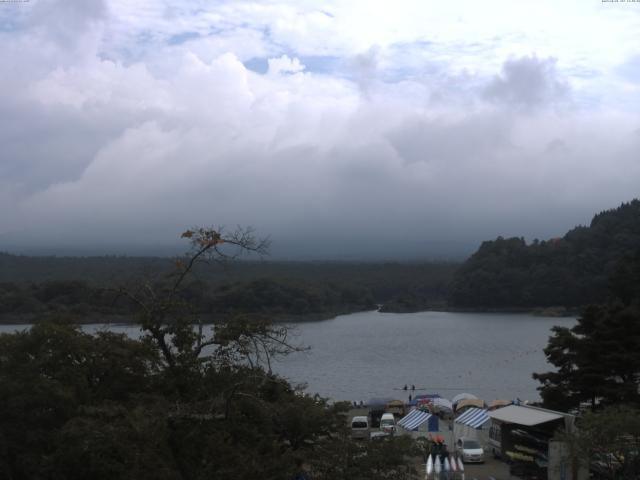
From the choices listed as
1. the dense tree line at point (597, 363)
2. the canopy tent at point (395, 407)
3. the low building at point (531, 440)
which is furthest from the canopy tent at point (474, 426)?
the canopy tent at point (395, 407)

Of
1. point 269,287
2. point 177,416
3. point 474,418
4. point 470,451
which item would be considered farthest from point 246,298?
point 177,416

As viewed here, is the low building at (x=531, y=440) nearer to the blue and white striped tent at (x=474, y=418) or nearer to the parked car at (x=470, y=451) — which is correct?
the parked car at (x=470, y=451)

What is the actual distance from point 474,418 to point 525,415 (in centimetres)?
252

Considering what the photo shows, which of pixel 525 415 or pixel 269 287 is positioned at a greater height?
pixel 269 287

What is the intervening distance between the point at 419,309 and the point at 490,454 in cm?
5365

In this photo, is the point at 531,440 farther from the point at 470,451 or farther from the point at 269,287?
the point at 269,287

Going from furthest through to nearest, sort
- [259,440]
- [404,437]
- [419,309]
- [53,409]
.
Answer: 1. [419,309]
2. [53,409]
3. [404,437]
4. [259,440]

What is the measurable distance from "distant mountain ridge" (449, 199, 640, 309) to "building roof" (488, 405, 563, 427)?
45.7 metres

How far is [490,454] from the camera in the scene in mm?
14742

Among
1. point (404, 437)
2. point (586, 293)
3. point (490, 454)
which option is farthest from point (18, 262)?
point (404, 437)

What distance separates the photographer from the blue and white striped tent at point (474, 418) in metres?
15.4

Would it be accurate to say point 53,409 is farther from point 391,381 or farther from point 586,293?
point 586,293

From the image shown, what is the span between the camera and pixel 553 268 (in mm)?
61969

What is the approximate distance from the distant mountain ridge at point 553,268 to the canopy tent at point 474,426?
43742mm
